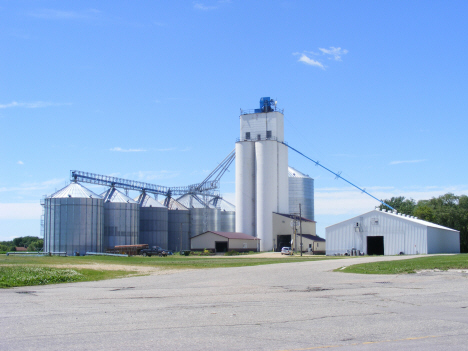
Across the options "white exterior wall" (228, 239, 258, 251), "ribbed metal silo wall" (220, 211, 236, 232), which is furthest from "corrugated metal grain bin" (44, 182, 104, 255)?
"ribbed metal silo wall" (220, 211, 236, 232)

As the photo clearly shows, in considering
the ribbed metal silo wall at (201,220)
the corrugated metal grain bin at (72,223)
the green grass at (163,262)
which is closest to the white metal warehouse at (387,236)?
the green grass at (163,262)

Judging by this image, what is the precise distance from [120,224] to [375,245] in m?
→ 41.7

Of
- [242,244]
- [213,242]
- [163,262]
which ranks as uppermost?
[213,242]

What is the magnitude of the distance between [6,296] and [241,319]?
10540 mm

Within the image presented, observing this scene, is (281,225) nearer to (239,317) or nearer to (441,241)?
(441,241)

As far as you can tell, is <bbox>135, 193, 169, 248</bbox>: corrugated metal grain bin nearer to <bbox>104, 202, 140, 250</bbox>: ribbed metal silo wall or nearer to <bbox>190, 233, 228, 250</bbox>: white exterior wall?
<bbox>104, 202, 140, 250</bbox>: ribbed metal silo wall

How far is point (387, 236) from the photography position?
70562mm

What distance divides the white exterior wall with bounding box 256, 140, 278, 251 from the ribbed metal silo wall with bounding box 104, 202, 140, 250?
23730 mm

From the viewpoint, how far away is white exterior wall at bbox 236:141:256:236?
320ft

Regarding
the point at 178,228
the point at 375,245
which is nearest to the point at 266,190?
the point at 178,228

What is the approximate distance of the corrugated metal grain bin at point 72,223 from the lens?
7819 centimetres

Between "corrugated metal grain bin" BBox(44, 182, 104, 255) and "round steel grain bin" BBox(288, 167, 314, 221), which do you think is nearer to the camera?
"corrugated metal grain bin" BBox(44, 182, 104, 255)

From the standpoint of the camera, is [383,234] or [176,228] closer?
[383,234]

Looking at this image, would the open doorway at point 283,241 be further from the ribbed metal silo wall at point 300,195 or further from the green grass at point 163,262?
the green grass at point 163,262
